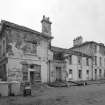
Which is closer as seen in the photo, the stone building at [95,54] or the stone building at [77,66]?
the stone building at [77,66]

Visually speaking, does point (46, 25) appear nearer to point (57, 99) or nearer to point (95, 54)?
point (57, 99)

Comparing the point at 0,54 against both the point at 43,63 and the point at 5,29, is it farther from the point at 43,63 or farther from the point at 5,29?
the point at 43,63

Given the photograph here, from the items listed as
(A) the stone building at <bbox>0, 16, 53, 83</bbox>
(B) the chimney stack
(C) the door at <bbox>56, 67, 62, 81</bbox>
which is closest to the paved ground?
(A) the stone building at <bbox>0, 16, 53, 83</bbox>

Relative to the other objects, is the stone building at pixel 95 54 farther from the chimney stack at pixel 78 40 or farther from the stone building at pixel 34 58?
the stone building at pixel 34 58

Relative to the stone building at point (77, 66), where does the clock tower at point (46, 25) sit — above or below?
above

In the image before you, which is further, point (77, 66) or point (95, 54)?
point (95, 54)

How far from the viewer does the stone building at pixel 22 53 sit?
1519 cm

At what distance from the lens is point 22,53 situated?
53.5 ft

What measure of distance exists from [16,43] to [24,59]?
2364mm

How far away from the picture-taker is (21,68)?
52.4 feet

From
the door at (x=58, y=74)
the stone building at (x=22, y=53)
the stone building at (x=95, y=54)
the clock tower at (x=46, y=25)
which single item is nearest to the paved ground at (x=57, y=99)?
the stone building at (x=22, y=53)

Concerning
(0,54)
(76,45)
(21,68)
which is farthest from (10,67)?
(76,45)

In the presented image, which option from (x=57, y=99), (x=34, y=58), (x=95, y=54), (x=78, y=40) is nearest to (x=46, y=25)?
(x=34, y=58)

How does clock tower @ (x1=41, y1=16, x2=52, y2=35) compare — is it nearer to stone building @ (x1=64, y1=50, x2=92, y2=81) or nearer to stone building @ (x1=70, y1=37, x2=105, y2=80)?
stone building @ (x1=64, y1=50, x2=92, y2=81)
